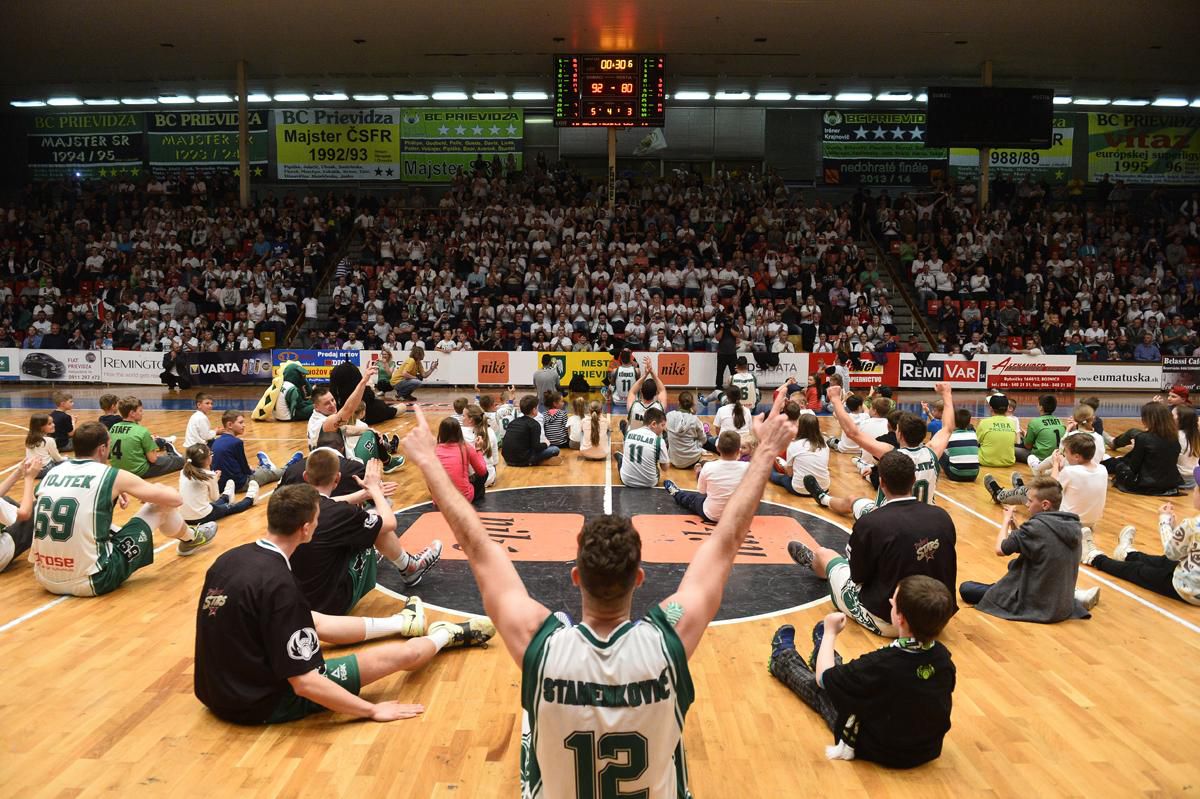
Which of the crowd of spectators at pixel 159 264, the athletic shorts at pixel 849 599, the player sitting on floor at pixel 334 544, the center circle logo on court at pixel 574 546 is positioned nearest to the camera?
the player sitting on floor at pixel 334 544

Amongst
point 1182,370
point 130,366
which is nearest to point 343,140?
point 130,366

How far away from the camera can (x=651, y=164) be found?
34406 mm

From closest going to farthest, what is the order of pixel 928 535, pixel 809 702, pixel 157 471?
pixel 809 702 → pixel 928 535 → pixel 157 471

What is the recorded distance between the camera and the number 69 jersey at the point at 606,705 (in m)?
2.56

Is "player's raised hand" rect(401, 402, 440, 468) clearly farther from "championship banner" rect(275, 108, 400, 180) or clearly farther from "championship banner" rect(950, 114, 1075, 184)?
"championship banner" rect(950, 114, 1075, 184)

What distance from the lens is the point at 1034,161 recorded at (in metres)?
34.3

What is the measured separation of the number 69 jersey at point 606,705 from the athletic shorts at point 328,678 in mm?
2833

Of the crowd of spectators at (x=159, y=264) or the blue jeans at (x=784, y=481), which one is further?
the crowd of spectators at (x=159, y=264)

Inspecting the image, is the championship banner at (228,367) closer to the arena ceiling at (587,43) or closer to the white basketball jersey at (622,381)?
the arena ceiling at (587,43)

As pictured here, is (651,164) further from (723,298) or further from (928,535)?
(928,535)

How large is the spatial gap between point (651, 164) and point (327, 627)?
3062cm

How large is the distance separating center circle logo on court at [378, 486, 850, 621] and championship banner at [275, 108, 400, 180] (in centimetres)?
2607

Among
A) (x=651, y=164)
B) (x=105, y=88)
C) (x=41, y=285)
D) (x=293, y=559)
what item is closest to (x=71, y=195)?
(x=105, y=88)

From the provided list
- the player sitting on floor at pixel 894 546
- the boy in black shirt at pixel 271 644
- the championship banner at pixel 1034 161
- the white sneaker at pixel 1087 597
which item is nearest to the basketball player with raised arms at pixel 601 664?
the boy in black shirt at pixel 271 644
